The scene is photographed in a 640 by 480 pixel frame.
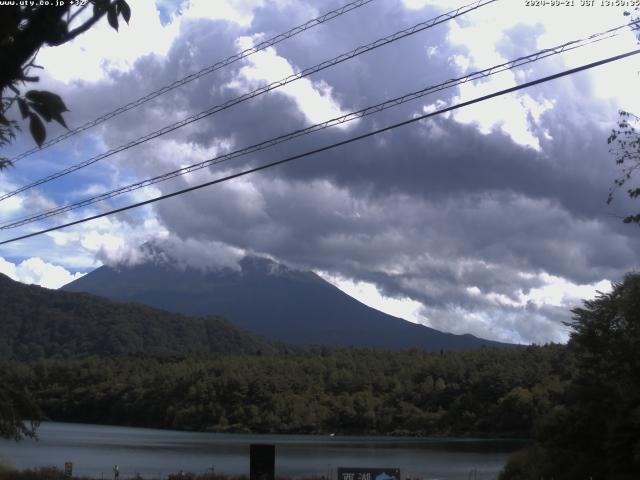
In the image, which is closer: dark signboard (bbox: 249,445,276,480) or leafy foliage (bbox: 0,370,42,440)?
dark signboard (bbox: 249,445,276,480)

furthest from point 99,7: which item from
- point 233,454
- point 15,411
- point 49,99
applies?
point 233,454

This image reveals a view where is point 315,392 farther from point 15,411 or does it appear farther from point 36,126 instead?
point 36,126

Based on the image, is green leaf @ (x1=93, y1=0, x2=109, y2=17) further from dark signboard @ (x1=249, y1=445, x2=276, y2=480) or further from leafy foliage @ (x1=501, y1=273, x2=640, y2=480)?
leafy foliage @ (x1=501, y1=273, x2=640, y2=480)

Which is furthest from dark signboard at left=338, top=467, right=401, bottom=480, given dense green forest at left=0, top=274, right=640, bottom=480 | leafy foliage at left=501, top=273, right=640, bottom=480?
dense green forest at left=0, top=274, right=640, bottom=480

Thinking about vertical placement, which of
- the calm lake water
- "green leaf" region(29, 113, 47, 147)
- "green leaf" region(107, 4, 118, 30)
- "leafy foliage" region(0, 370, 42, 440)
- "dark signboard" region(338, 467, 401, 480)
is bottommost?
the calm lake water

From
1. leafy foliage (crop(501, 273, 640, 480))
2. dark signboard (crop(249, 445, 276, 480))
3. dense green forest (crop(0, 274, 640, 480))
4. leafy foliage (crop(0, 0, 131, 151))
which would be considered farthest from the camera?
dense green forest (crop(0, 274, 640, 480))

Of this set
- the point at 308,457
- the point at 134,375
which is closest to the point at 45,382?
the point at 134,375

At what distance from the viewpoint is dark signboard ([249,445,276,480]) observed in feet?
72.3

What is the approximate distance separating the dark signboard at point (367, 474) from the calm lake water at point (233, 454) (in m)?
29.3

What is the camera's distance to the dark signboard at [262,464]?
22031mm

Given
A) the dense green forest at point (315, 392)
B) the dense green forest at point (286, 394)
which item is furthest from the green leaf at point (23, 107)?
the dense green forest at point (286, 394)

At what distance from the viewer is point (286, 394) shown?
13488 centimetres

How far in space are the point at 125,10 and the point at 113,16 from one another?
7 cm

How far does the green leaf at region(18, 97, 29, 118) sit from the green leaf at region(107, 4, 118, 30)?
637mm
